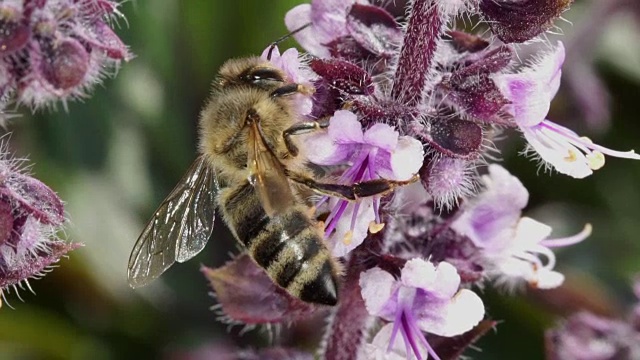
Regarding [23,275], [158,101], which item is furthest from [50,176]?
[23,275]

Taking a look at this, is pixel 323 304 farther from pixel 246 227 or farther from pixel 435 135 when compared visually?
pixel 435 135

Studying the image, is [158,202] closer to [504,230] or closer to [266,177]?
[504,230]

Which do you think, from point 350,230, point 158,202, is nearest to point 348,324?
point 350,230

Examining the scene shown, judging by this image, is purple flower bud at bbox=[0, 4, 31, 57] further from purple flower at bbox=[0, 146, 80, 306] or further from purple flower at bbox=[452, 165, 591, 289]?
purple flower at bbox=[452, 165, 591, 289]

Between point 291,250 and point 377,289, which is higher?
point 291,250

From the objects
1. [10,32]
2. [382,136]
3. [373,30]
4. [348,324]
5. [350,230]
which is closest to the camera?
[10,32]

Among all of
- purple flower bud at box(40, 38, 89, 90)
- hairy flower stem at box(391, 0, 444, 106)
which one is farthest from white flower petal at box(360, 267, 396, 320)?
purple flower bud at box(40, 38, 89, 90)
